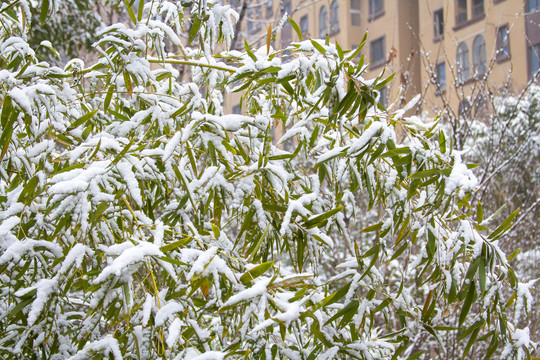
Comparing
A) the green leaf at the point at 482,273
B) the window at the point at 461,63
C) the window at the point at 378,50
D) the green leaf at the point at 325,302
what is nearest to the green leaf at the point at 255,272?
the green leaf at the point at 325,302

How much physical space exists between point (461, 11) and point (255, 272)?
15068 mm

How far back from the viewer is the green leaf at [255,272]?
58.2 inches

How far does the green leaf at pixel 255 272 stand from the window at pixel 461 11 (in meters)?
14.9

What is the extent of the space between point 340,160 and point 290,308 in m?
0.59

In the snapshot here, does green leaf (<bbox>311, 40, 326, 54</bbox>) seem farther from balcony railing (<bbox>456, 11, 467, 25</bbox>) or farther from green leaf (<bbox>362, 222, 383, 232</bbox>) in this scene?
balcony railing (<bbox>456, 11, 467, 25</bbox>)

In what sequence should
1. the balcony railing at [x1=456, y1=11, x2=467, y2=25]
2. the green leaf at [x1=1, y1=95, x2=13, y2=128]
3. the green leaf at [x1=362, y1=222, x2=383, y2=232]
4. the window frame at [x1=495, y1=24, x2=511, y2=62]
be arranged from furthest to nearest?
the balcony railing at [x1=456, y1=11, x2=467, y2=25] < the window frame at [x1=495, y1=24, x2=511, y2=62] < the green leaf at [x1=362, y1=222, x2=383, y2=232] < the green leaf at [x1=1, y1=95, x2=13, y2=128]

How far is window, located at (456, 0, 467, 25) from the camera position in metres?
15.1

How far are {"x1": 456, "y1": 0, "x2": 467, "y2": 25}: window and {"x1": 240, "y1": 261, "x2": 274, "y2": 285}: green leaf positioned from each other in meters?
14.9

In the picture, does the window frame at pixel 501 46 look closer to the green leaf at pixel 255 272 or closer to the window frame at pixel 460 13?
the window frame at pixel 460 13

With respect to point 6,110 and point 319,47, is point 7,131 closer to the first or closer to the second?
point 6,110

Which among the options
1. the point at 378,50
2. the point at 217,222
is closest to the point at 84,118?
the point at 217,222

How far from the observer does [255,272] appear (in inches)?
59.5

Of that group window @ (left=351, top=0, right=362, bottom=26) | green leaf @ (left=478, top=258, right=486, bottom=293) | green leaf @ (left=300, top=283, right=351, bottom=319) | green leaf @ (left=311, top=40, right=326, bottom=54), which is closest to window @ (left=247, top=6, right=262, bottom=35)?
green leaf @ (left=311, top=40, right=326, bottom=54)

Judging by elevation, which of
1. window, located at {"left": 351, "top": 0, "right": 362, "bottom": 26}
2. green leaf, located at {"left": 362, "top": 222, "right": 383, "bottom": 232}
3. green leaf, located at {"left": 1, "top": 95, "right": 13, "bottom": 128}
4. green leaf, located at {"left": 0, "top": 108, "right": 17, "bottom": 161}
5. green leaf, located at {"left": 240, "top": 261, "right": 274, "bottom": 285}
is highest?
window, located at {"left": 351, "top": 0, "right": 362, "bottom": 26}
